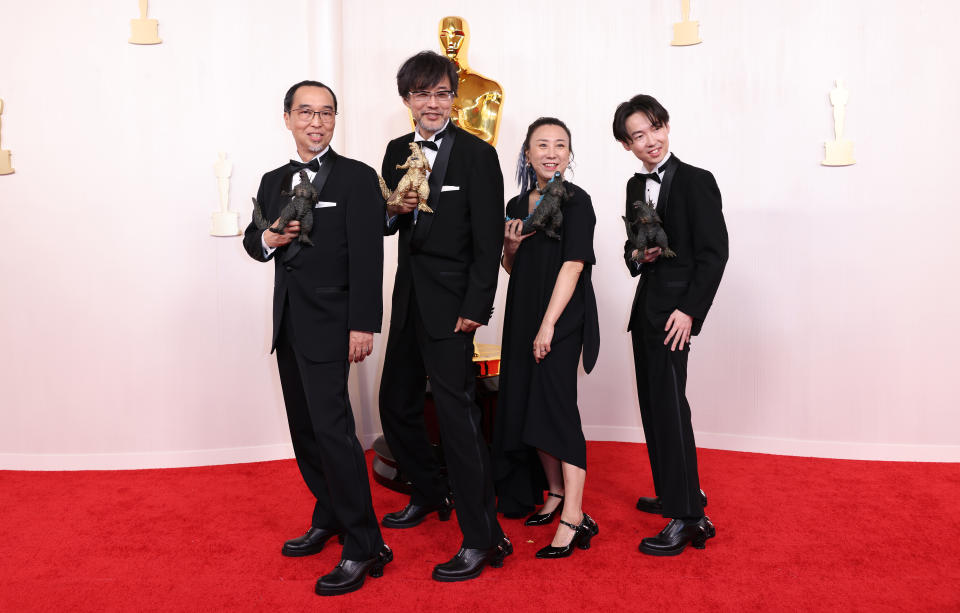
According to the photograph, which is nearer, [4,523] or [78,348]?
[4,523]

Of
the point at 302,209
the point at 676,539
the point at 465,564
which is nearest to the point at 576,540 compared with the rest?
the point at 676,539

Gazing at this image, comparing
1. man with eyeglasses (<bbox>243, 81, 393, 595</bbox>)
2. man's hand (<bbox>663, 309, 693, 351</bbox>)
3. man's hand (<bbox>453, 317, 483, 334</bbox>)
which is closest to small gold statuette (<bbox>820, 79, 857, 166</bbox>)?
man's hand (<bbox>663, 309, 693, 351</bbox>)

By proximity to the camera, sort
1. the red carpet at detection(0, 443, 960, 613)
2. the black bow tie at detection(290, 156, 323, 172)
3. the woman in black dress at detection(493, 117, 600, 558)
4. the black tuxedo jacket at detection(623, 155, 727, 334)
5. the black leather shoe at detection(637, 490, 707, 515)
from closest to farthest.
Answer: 1. the red carpet at detection(0, 443, 960, 613)
2. the black bow tie at detection(290, 156, 323, 172)
3. the black tuxedo jacket at detection(623, 155, 727, 334)
4. the woman in black dress at detection(493, 117, 600, 558)
5. the black leather shoe at detection(637, 490, 707, 515)

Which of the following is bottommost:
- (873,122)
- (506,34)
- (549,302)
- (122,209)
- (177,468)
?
(177,468)

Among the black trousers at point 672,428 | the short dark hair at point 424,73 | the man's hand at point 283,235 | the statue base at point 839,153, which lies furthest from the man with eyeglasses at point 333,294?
the statue base at point 839,153

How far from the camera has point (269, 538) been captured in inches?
116

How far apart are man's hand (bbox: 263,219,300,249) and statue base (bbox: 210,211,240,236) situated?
162 cm

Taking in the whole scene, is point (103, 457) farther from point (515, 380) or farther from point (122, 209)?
point (515, 380)

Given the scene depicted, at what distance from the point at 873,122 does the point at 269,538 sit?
349 cm

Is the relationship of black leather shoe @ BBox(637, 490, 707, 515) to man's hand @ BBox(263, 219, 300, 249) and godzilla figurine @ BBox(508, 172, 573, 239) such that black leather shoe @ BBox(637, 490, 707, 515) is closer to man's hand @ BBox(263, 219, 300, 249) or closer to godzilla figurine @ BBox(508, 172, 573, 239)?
godzilla figurine @ BBox(508, 172, 573, 239)

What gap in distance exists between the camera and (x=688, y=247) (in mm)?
2711

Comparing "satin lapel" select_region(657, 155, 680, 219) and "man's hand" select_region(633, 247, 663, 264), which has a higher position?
"satin lapel" select_region(657, 155, 680, 219)

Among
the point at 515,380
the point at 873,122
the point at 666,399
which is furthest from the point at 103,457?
the point at 873,122

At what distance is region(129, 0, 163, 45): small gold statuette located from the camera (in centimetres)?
380
